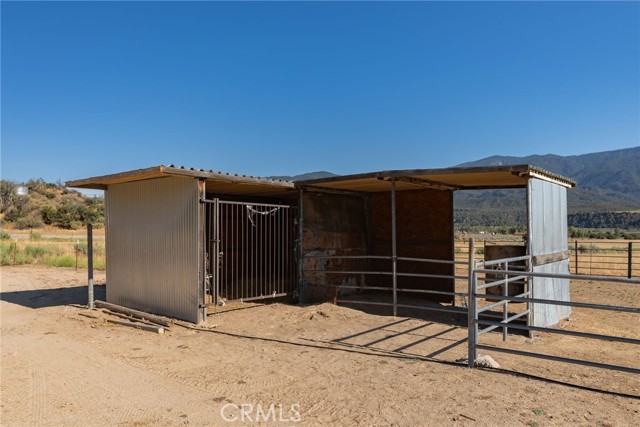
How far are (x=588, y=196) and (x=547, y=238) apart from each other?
9856cm

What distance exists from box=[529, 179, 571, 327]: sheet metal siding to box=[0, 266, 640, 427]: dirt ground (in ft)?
1.72

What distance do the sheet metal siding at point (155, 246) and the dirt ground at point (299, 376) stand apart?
2.78 feet

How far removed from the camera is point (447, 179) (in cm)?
947

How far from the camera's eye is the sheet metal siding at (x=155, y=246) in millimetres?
8609

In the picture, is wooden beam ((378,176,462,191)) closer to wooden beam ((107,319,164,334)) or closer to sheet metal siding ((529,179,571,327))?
sheet metal siding ((529,179,571,327))

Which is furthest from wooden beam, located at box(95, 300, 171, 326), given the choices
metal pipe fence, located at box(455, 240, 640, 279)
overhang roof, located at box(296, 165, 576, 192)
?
metal pipe fence, located at box(455, 240, 640, 279)

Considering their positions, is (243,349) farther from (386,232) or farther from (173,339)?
(386,232)

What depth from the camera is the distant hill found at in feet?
215

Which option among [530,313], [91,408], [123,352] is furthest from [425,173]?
[91,408]

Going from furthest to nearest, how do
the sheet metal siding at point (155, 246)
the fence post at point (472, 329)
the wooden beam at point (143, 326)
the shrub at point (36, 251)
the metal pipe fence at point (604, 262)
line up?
the shrub at point (36, 251), the metal pipe fence at point (604, 262), the sheet metal siding at point (155, 246), the wooden beam at point (143, 326), the fence post at point (472, 329)

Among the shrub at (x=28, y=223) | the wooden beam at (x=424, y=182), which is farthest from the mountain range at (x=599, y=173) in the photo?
the wooden beam at (x=424, y=182)

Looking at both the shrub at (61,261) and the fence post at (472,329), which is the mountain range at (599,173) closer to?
the shrub at (61,261)

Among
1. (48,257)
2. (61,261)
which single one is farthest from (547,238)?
(48,257)

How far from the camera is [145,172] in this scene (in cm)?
845
